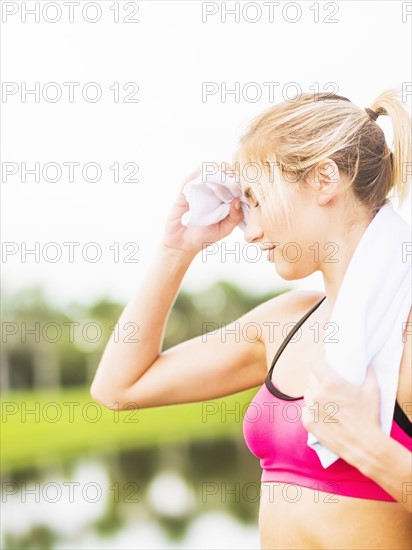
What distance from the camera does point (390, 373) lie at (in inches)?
71.4

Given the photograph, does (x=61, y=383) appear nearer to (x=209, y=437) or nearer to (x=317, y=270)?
(x=209, y=437)

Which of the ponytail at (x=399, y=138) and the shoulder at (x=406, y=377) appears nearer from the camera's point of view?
the shoulder at (x=406, y=377)

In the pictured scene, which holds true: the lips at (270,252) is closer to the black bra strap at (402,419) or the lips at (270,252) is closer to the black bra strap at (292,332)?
the black bra strap at (292,332)

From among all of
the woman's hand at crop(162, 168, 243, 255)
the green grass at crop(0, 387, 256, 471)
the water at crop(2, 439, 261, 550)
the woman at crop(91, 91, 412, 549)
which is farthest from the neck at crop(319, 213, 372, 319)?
the green grass at crop(0, 387, 256, 471)

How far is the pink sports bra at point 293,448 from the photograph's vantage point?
189 cm

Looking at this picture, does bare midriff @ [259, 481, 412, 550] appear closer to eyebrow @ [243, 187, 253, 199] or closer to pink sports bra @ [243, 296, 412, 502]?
pink sports bra @ [243, 296, 412, 502]

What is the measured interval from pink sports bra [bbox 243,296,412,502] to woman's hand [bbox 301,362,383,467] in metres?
0.08

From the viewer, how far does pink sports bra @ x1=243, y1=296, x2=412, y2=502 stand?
6.20 feet

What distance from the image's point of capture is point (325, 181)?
199cm

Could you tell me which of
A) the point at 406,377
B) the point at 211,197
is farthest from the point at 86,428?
the point at 406,377

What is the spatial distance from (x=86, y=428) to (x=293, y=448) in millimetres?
21304

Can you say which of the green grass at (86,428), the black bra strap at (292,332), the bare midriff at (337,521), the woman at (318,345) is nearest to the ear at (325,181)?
the woman at (318,345)

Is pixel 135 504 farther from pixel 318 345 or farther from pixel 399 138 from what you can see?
pixel 399 138

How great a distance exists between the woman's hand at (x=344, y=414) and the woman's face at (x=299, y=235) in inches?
11.6
